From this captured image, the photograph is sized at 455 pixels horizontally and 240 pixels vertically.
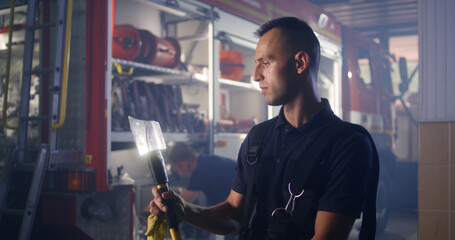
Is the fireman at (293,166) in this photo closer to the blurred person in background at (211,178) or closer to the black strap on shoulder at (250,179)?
the black strap on shoulder at (250,179)

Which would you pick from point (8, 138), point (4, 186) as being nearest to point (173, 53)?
point (8, 138)

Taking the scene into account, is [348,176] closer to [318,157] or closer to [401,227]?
[318,157]

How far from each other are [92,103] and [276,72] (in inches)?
92.2

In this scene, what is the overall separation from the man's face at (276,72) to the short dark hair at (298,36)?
0.04 m

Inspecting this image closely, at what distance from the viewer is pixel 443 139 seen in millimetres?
4117

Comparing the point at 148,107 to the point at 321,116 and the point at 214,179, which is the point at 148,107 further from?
the point at 321,116

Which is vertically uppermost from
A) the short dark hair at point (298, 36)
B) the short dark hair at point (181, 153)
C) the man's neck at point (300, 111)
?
the short dark hair at point (298, 36)

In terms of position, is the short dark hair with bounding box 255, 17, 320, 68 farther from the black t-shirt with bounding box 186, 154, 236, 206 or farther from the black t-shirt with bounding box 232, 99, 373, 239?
the black t-shirt with bounding box 186, 154, 236, 206

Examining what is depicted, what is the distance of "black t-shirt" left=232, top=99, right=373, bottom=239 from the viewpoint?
72.2 inches

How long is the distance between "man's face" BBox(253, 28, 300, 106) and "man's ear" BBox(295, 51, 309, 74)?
2 cm

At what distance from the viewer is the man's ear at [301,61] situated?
2145mm

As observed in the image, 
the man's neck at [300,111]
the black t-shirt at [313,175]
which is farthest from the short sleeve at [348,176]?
the man's neck at [300,111]

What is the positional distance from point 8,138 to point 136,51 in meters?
1.47

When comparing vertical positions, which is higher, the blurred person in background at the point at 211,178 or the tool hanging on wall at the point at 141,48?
the tool hanging on wall at the point at 141,48
